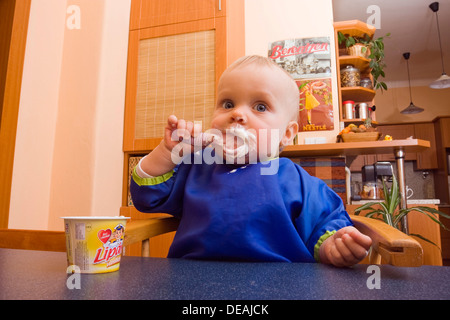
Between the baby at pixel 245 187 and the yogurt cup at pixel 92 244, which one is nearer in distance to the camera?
the yogurt cup at pixel 92 244

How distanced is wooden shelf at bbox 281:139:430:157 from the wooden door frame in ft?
4.88

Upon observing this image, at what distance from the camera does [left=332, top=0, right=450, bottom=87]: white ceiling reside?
12.7 ft

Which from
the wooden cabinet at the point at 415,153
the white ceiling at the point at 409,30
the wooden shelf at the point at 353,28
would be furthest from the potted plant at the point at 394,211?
the wooden cabinet at the point at 415,153

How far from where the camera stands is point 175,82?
7.24 feet

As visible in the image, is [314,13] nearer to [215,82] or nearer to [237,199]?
[215,82]

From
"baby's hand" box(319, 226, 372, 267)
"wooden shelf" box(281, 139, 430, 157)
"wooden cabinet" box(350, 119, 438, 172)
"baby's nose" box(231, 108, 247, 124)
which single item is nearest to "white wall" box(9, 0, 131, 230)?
"wooden shelf" box(281, 139, 430, 157)

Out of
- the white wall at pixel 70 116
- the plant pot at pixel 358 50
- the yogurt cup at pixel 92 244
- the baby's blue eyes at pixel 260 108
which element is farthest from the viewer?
the plant pot at pixel 358 50

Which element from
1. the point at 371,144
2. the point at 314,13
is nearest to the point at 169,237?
the point at 371,144

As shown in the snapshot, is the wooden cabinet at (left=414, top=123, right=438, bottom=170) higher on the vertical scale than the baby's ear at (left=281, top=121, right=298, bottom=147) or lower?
higher

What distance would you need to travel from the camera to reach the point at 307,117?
8.16ft

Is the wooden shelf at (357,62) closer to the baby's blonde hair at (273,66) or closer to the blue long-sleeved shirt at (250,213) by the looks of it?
the baby's blonde hair at (273,66)

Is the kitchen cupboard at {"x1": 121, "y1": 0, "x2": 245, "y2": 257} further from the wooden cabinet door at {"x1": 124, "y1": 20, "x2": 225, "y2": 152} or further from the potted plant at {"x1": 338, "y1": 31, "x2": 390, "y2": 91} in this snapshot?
the potted plant at {"x1": 338, "y1": 31, "x2": 390, "y2": 91}

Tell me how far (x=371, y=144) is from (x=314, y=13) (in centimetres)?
131

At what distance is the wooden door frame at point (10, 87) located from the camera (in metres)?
1.71
